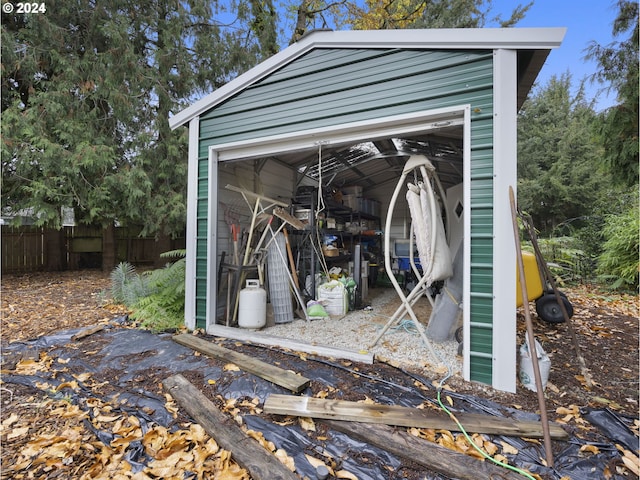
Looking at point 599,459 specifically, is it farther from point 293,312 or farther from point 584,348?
point 293,312

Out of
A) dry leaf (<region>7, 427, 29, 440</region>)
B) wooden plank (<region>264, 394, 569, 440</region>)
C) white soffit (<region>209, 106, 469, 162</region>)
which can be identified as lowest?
dry leaf (<region>7, 427, 29, 440</region>)

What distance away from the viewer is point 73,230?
8.54m

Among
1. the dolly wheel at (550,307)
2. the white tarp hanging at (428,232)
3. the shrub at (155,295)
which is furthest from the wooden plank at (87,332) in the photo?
the dolly wheel at (550,307)

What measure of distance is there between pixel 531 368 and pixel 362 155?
13.4ft

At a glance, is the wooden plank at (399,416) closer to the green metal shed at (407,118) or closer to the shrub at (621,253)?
the green metal shed at (407,118)

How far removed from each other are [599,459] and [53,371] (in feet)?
12.6

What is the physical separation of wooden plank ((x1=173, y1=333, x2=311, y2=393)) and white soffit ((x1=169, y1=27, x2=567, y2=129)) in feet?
9.02

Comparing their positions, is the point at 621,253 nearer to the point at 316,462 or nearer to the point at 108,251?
the point at 316,462

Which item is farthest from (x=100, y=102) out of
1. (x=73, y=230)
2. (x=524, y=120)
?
(x=524, y=120)

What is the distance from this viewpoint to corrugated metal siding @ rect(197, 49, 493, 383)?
2438mm

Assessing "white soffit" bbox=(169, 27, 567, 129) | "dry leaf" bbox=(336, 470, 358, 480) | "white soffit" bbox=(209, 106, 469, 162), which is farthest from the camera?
"white soffit" bbox=(209, 106, 469, 162)

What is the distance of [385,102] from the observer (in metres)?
2.84

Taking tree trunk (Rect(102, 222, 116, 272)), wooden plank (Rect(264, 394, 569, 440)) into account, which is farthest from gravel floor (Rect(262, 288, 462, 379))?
tree trunk (Rect(102, 222, 116, 272))

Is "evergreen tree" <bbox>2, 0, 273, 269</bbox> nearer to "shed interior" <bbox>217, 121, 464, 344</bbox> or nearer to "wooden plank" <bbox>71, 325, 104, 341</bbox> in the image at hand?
"shed interior" <bbox>217, 121, 464, 344</bbox>
